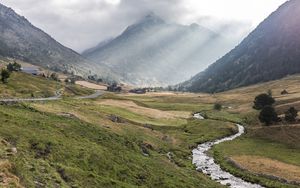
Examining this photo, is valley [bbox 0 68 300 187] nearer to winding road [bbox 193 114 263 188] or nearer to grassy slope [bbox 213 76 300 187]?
grassy slope [bbox 213 76 300 187]

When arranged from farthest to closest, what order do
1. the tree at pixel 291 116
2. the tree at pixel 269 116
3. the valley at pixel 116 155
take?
the tree at pixel 269 116
the tree at pixel 291 116
the valley at pixel 116 155

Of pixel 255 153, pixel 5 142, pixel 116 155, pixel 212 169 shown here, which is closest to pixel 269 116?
pixel 255 153

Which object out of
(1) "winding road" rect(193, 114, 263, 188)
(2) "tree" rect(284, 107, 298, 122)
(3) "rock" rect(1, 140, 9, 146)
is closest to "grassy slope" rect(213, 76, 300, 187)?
(1) "winding road" rect(193, 114, 263, 188)

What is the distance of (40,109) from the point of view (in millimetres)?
89000

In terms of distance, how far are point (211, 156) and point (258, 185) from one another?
24.5m

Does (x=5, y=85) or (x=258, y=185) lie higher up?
(x=5, y=85)

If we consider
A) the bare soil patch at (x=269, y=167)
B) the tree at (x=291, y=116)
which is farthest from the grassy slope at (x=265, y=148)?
the tree at (x=291, y=116)

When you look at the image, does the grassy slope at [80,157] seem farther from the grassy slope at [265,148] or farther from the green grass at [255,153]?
the grassy slope at [265,148]

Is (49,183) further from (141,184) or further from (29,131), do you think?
(29,131)

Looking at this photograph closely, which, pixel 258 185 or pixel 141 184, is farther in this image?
pixel 258 185

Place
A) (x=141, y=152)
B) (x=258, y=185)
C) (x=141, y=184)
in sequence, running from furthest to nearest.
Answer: (x=141, y=152), (x=258, y=185), (x=141, y=184)

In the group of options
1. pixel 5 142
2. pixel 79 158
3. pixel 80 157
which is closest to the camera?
pixel 5 142

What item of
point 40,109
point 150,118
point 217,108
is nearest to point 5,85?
point 150,118

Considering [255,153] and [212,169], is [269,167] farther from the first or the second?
[255,153]
